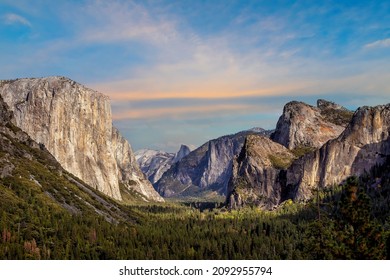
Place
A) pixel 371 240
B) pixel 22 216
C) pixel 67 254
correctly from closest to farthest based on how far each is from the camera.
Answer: pixel 371 240 < pixel 67 254 < pixel 22 216

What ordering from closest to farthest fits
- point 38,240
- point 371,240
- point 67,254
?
1. point 371,240
2. point 67,254
3. point 38,240

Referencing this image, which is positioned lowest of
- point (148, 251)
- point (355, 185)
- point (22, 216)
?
point (148, 251)
